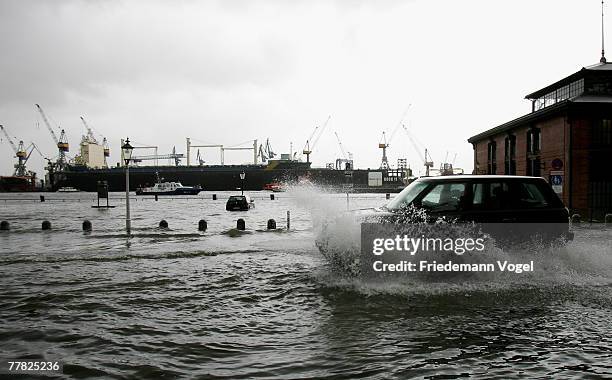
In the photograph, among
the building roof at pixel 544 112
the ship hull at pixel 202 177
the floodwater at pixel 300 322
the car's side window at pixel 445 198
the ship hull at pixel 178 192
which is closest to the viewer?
the floodwater at pixel 300 322

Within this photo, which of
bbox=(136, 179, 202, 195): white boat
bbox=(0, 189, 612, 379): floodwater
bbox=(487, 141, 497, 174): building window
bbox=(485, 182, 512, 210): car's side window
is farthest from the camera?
bbox=(136, 179, 202, 195): white boat

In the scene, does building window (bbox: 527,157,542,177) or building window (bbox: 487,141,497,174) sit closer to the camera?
building window (bbox: 527,157,542,177)

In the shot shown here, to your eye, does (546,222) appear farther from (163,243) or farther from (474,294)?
(163,243)

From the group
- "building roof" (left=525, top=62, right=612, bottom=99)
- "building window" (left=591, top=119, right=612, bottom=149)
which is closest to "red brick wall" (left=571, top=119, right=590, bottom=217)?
"building window" (left=591, top=119, right=612, bottom=149)

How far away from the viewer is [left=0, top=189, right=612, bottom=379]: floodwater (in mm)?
4730

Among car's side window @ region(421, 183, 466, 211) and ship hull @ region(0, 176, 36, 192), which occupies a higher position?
ship hull @ region(0, 176, 36, 192)

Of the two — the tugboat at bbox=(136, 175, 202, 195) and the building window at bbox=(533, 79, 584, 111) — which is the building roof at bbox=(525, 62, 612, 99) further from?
the tugboat at bbox=(136, 175, 202, 195)

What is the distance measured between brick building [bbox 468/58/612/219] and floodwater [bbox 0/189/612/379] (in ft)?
57.4

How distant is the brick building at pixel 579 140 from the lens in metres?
26.0

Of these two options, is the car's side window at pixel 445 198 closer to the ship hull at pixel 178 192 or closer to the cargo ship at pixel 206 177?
the ship hull at pixel 178 192

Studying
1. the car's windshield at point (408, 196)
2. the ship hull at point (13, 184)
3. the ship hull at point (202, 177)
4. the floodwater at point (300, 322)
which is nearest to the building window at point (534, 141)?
the floodwater at point (300, 322)

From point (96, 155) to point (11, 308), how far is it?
195585 millimetres

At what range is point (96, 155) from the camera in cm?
18562

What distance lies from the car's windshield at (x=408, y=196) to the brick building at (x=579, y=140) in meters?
17.7
